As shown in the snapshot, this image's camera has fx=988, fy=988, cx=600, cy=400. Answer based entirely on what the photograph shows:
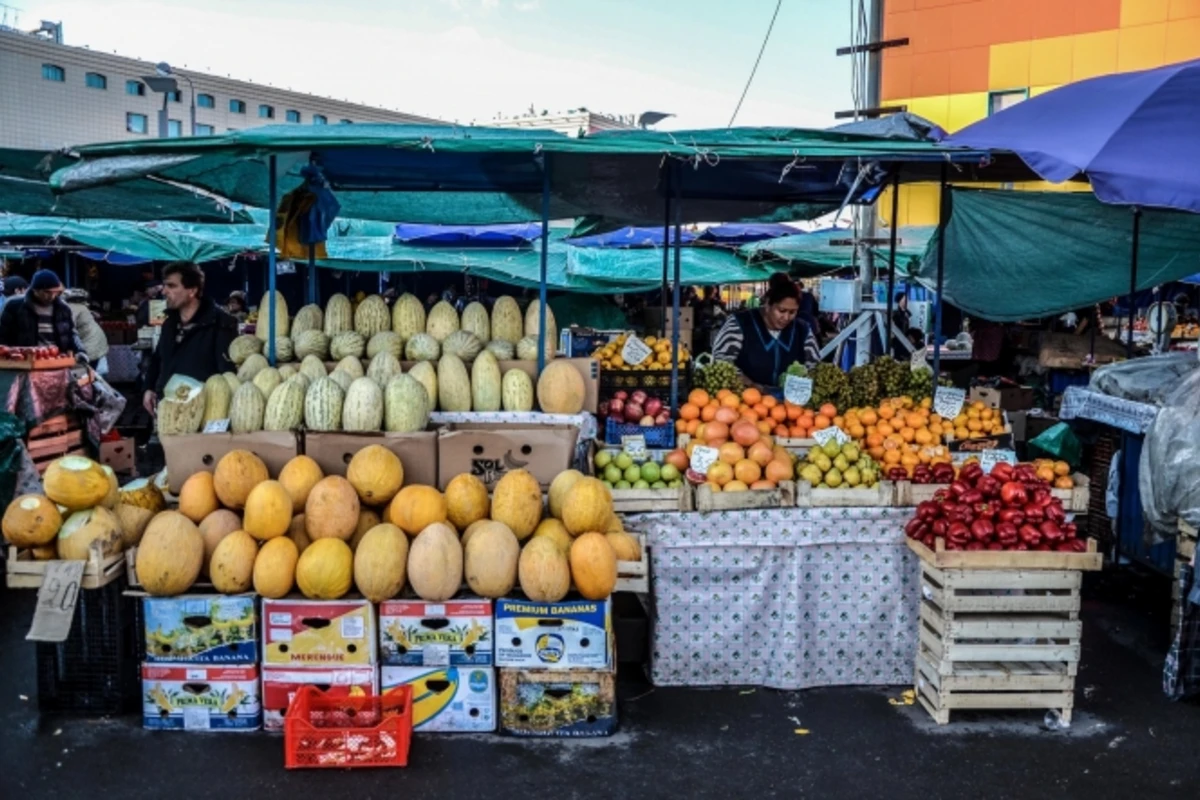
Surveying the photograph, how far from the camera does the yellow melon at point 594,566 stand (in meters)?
4.04

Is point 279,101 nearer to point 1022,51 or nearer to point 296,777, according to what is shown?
point 1022,51

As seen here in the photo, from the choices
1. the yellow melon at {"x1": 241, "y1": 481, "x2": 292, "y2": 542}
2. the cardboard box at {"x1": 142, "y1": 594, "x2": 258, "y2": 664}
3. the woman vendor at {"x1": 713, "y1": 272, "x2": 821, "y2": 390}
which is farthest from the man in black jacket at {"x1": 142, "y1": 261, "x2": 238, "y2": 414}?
the woman vendor at {"x1": 713, "y1": 272, "x2": 821, "y2": 390}

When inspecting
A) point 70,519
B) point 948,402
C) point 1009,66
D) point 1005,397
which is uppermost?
point 1009,66

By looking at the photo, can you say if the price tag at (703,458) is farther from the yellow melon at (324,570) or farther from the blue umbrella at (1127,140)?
the blue umbrella at (1127,140)

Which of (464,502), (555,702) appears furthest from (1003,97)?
(555,702)

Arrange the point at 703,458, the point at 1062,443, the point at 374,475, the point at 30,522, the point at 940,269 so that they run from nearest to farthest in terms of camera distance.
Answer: the point at 30,522, the point at 374,475, the point at 703,458, the point at 940,269, the point at 1062,443

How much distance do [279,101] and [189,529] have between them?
154 feet

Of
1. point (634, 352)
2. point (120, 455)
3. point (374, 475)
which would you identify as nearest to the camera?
point (374, 475)

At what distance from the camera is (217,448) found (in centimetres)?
457

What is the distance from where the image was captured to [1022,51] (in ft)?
45.2

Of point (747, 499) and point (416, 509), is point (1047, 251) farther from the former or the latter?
point (416, 509)

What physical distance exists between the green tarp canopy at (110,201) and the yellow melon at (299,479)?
9.72 ft

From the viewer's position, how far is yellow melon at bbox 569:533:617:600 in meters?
4.04

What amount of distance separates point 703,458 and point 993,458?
1.55 m
